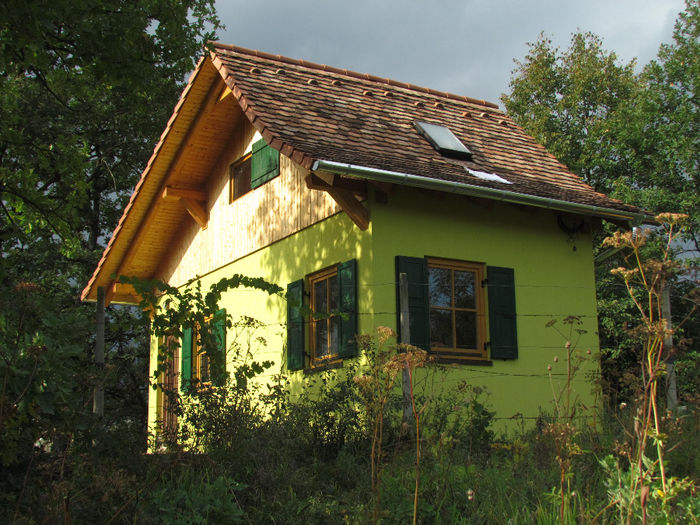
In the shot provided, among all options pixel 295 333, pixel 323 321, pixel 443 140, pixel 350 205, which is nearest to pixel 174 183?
pixel 295 333

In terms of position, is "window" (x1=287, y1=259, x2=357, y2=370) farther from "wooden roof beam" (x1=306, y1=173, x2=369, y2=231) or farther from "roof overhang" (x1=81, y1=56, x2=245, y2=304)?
"roof overhang" (x1=81, y1=56, x2=245, y2=304)

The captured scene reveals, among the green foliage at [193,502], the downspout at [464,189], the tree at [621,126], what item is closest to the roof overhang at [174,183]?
the downspout at [464,189]

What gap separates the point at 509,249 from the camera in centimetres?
1134

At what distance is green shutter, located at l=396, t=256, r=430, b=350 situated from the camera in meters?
10.0

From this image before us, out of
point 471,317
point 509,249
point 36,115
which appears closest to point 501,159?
point 509,249

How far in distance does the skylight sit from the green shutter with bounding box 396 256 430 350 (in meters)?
2.01

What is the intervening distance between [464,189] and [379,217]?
110 cm

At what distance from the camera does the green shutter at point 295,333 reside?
11.2 meters

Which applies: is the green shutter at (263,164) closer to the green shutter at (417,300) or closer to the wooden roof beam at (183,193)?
the wooden roof beam at (183,193)

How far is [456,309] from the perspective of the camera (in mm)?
10727

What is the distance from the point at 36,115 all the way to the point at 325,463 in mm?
16767

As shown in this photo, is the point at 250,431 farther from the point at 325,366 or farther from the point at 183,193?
the point at 183,193

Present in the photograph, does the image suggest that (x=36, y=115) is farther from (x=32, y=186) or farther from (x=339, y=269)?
(x=339, y=269)

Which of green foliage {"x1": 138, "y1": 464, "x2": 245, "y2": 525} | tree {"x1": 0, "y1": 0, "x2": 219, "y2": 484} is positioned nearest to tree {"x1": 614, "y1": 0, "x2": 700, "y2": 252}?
tree {"x1": 0, "y1": 0, "x2": 219, "y2": 484}
